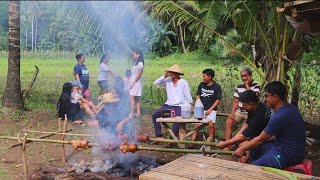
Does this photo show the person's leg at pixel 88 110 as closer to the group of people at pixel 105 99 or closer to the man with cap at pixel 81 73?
the group of people at pixel 105 99

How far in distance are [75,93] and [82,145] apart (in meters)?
4.27

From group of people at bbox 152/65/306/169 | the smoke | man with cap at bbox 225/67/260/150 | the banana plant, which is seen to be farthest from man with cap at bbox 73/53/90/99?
group of people at bbox 152/65/306/169

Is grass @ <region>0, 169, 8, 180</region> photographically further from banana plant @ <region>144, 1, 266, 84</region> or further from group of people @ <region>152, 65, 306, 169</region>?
banana plant @ <region>144, 1, 266, 84</region>

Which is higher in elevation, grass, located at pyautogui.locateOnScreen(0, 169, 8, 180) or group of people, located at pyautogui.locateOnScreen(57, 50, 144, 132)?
group of people, located at pyautogui.locateOnScreen(57, 50, 144, 132)

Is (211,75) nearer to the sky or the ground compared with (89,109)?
nearer to the sky

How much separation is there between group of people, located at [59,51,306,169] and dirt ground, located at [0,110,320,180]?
21.5 inches

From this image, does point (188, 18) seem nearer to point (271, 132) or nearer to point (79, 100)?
point (79, 100)

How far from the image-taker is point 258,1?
6.56 meters

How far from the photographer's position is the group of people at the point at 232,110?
4.57 meters

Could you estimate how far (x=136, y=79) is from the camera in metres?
9.98

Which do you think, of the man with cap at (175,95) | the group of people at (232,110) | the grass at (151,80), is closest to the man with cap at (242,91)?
the group of people at (232,110)

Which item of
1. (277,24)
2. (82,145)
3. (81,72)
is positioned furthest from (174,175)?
(81,72)

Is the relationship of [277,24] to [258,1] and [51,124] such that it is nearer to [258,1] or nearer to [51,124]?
[258,1]

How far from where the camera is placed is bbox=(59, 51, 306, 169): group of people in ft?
15.0
